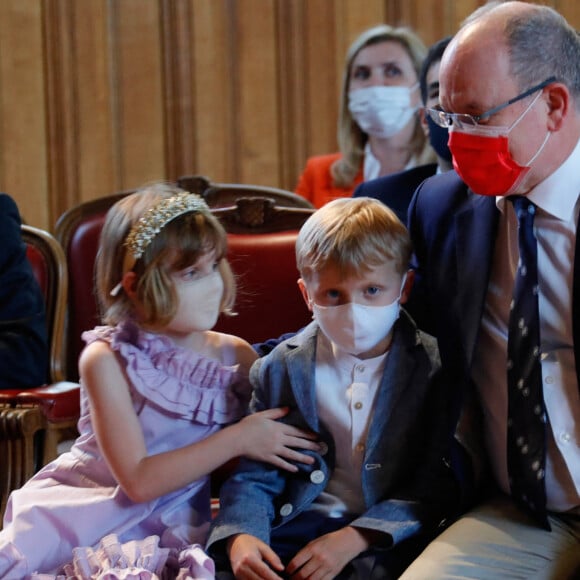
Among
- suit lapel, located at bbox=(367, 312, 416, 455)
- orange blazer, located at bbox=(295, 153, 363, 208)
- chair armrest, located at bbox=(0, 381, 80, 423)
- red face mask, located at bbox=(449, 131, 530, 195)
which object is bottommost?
chair armrest, located at bbox=(0, 381, 80, 423)

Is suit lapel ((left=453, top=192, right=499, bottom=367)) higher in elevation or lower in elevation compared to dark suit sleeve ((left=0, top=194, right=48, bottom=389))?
higher

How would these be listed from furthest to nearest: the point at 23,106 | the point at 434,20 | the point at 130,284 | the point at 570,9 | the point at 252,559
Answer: the point at 23,106
the point at 434,20
the point at 570,9
the point at 130,284
the point at 252,559

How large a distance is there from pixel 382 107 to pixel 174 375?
225 cm

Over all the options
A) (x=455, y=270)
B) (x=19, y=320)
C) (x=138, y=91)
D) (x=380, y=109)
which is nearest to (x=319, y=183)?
(x=380, y=109)

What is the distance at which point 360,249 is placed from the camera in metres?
1.93

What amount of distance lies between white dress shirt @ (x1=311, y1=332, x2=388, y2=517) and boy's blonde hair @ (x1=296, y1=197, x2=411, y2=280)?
19 cm

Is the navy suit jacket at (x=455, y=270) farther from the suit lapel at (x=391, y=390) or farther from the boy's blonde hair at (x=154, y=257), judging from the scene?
the boy's blonde hair at (x=154, y=257)

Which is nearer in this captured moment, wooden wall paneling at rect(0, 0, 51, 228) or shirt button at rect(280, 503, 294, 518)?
shirt button at rect(280, 503, 294, 518)

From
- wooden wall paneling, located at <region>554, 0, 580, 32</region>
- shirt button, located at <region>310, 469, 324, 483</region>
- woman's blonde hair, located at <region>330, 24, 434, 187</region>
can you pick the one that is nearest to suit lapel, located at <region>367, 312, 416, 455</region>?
shirt button, located at <region>310, 469, 324, 483</region>

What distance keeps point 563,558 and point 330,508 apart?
45 centimetres

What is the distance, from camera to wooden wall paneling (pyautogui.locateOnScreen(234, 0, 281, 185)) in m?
4.95

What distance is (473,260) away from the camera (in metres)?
2.03

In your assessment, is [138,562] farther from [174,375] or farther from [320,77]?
[320,77]

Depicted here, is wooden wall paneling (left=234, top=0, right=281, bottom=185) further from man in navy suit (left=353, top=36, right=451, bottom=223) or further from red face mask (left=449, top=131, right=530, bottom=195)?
red face mask (left=449, top=131, right=530, bottom=195)
